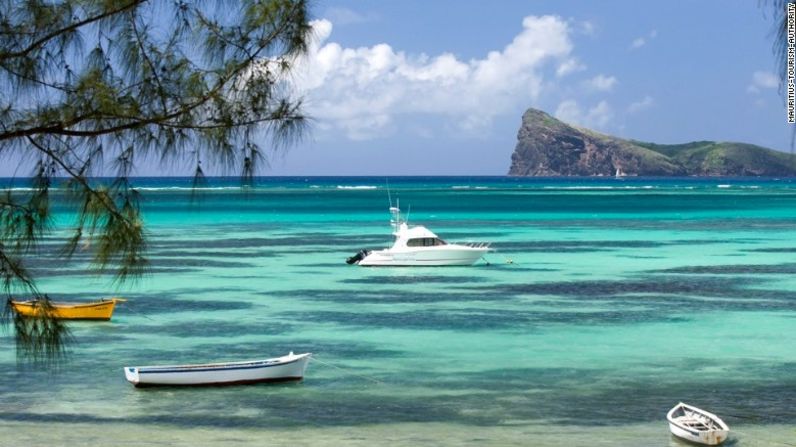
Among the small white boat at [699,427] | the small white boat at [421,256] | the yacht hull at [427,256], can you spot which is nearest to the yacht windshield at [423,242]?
the small white boat at [421,256]

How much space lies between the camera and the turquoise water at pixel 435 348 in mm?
16219

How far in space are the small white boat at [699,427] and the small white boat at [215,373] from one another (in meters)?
6.08

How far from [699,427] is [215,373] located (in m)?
7.29

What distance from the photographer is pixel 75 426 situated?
53.3ft

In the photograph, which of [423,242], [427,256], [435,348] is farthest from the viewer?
[423,242]

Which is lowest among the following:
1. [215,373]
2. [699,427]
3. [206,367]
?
[699,427]

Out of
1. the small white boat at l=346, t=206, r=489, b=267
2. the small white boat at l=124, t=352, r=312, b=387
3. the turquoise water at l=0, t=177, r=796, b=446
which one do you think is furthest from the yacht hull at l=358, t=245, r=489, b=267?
the small white boat at l=124, t=352, r=312, b=387

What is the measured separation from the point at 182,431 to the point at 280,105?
332 inches

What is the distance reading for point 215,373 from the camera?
18391mm

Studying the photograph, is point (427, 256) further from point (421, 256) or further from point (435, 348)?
point (435, 348)

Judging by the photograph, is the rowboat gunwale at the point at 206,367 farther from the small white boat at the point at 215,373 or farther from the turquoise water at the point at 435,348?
the turquoise water at the point at 435,348

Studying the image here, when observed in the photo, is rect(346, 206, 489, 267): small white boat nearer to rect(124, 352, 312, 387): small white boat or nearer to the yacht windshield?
the yacht windshield

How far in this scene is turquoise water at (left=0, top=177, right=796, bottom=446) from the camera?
16.2m

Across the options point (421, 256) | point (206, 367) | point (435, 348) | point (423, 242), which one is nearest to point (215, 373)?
point (206, 367)
